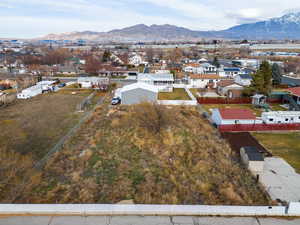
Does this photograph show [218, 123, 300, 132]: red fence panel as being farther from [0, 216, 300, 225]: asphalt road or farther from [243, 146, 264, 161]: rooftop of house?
[0, 216, 300, 225]: asphalt road

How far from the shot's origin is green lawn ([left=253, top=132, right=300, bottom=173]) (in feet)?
51.4

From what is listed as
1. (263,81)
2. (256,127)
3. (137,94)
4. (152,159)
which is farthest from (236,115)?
(137,94)

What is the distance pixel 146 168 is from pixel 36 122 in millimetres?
14767

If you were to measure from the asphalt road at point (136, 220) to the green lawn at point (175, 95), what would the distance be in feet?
73.5

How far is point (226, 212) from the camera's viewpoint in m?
8.72

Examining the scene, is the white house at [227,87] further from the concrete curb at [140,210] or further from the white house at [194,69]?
the concrete curb at [140,210]

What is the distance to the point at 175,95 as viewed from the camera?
32.3 m

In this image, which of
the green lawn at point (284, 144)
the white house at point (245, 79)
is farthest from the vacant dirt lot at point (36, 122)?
the white house at point (245, 79)

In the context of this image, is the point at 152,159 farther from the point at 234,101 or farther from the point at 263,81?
the point at 263,81

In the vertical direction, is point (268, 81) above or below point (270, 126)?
above

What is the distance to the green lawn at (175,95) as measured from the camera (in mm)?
30491

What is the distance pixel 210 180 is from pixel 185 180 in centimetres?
145

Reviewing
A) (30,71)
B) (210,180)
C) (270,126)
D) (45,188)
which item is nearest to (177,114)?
(270,126)

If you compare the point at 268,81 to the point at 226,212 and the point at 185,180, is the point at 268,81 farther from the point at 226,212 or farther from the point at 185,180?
the point at 226,212
